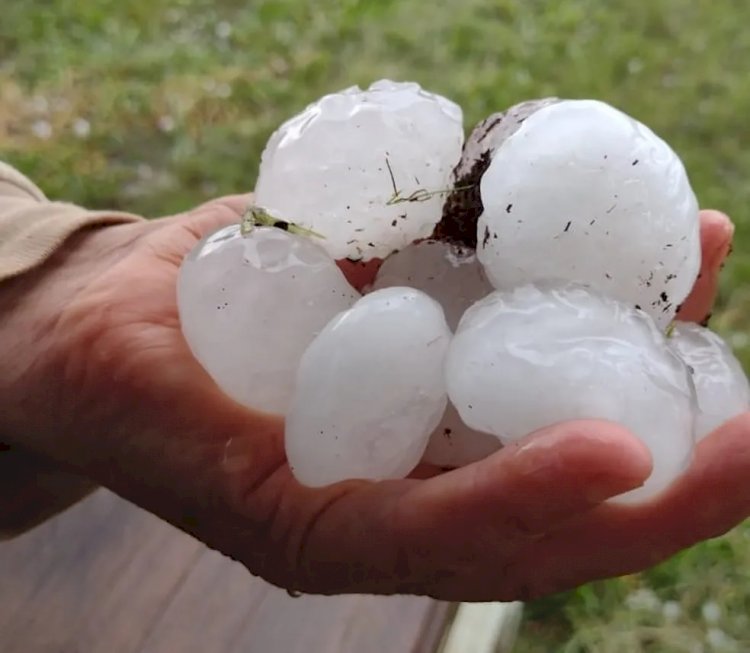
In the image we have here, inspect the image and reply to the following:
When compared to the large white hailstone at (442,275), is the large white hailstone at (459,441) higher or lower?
lower

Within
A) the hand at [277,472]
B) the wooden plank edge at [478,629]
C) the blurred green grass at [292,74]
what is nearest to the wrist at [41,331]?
the hand at [277,472]

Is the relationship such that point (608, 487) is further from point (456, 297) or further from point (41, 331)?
point (41, 331)

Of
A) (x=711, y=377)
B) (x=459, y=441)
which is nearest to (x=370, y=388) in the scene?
(x=459, y=441)

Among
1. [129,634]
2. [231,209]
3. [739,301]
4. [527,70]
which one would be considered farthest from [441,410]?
[527,70]

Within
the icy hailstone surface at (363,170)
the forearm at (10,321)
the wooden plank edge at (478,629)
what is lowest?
the wooden plank edge at (478,629)

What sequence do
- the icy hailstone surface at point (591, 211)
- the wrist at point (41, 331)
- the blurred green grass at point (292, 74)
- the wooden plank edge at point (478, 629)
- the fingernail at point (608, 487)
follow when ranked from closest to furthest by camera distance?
1. the fingernail at point (608, 487)
2. the icy hailstone surface at point (591, 211)
3. the wrist at point (41, 331)
4. the wooden plank edge at point (478, 629)
5. the blurred green grass at point (292, 74)

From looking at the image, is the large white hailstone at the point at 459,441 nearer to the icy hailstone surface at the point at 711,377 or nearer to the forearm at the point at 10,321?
the icy hailstone surface at the point at 711,377

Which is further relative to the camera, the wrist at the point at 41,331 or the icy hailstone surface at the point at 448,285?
the wrist at the point at 41,331
